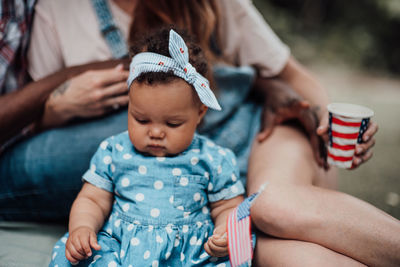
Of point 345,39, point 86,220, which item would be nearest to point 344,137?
point 86,220

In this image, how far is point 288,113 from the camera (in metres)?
1.61

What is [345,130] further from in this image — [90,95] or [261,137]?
[90,95]

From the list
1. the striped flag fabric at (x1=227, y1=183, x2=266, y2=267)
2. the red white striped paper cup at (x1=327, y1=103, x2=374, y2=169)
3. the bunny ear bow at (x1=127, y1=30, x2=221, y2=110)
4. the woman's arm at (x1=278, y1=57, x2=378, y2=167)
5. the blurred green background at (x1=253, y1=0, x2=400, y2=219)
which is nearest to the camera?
the striped flag fabric at (x1=227, y1=183, x2=266, y2=267)

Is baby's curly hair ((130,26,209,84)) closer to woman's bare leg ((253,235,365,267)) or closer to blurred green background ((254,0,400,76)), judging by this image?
woman's bare leg ((253,235,365,267))

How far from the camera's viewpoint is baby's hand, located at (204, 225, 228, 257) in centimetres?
101

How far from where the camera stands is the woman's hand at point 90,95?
1.37 metres

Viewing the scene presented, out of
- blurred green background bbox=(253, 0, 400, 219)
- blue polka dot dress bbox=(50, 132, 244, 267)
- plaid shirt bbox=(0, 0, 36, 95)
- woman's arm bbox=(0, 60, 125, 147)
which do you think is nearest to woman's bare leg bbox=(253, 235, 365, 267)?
blue polka dot dress bbox=(50, 132, 244, 267)

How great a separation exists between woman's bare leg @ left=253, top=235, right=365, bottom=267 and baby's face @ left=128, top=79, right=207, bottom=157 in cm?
40

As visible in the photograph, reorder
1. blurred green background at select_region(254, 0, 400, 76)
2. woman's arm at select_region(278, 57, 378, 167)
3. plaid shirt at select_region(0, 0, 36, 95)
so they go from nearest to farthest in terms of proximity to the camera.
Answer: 1. plaid shirt at select_region(0, 0, 36, 95)
2. woman's arm at select_region(278, 57, 378, 167)
3. blurred green background at select_region(254, 0, 400, 76)

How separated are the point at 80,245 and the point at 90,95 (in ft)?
1.89

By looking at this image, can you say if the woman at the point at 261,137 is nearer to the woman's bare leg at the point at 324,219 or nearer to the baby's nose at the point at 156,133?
the woman's bare leg at the point at 324,219

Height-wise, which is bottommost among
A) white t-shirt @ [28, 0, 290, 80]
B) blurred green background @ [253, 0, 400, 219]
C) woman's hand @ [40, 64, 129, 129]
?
blurred green background @ [253, 0, 400, 219]

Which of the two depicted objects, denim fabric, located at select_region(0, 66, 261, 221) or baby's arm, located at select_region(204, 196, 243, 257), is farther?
denim fabric, located at select_region(0, 66, 261, 221)

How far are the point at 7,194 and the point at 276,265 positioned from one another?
1.02 metres
